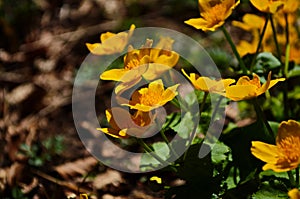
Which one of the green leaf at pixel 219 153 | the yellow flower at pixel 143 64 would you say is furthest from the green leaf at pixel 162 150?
the yellow flower at pixel 143 64

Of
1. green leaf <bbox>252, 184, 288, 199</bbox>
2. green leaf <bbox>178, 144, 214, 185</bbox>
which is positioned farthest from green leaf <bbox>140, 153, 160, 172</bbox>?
green leaf <bbox>252, 184, 288, 199</bbox>

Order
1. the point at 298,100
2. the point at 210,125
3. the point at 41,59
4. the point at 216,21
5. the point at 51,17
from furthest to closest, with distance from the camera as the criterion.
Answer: the point at 51,17 → the point at 41,59 → the point at 298,100 → the point at 210,125 → the point at 216,21

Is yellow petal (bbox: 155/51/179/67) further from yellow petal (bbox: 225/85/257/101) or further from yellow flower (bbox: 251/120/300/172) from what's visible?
yellow flower (bbox: 251/120/300/172)

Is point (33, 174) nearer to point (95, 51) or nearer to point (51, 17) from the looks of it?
point (95, 51)

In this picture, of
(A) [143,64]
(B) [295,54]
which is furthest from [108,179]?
(B) [295,54]

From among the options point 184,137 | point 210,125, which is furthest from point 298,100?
point 184,137

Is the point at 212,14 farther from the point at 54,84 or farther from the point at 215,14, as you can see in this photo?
the point at 54,84
